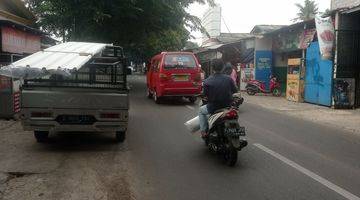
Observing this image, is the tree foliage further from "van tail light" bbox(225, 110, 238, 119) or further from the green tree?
the green tree

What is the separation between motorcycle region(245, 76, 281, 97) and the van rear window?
8627mm

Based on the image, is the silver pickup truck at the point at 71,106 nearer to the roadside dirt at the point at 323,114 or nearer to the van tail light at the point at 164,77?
the roadside dirt at the point at 323,114

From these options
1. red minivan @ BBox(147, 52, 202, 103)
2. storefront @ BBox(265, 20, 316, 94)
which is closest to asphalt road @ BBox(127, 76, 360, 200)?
red minivan @ BBox(147, 52, 202, 103)

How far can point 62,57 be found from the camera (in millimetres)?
9117

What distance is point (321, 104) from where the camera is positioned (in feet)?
64.9

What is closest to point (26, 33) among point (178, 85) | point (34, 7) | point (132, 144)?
point (178, 85)

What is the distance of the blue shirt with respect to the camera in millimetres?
8310

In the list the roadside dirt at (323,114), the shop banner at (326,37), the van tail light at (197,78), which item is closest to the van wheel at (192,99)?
the van tail light at (197,78)

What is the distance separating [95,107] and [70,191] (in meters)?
2.90

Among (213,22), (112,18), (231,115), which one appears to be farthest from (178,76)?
(213,22)

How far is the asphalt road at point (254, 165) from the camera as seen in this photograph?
20.7 ft

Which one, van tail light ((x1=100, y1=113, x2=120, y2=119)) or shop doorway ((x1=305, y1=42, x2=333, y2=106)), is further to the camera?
shop doorway ((x1=305, y1=42, x2=333, y2=106))

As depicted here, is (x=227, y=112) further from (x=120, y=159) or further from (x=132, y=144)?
(x=132, y=144)

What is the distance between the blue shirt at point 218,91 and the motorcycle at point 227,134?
0.17 m
